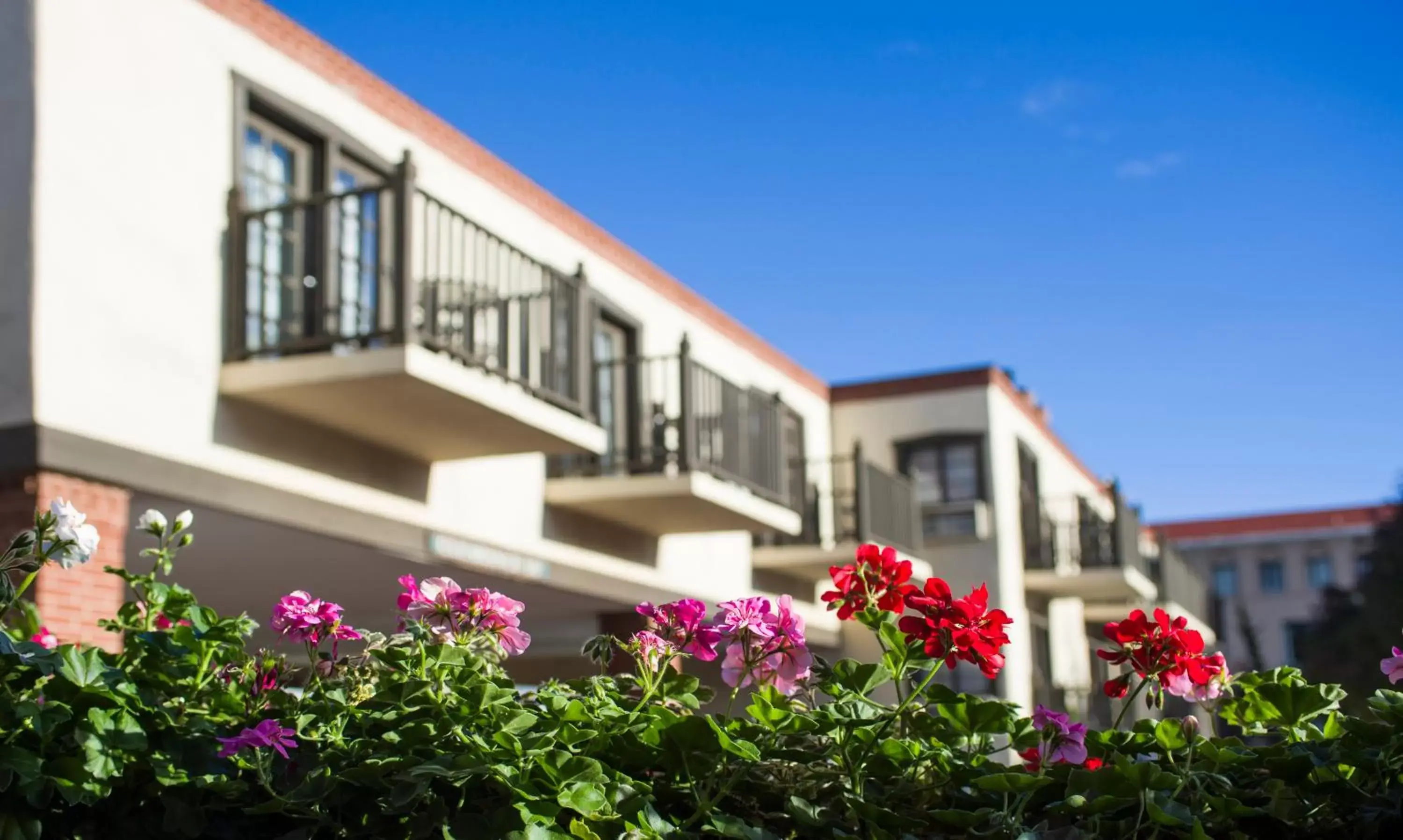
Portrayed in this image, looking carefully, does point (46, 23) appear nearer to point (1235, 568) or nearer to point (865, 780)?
point (865, 780)

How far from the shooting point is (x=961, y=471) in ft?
73.9

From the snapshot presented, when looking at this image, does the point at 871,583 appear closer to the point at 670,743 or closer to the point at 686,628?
the point at 686,628

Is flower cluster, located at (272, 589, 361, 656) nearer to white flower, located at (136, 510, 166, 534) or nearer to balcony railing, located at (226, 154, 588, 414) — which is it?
white flower, located at (136, 510, 166, 534)

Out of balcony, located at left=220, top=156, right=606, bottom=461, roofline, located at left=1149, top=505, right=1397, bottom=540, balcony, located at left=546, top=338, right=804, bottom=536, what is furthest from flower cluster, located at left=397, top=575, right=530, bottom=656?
roofline, located at left=1149, top=505, right=1397, bottom=540

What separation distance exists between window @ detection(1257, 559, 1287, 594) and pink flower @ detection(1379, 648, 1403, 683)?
180ft

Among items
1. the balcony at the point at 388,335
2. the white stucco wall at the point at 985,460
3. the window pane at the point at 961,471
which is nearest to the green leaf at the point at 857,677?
the balcony at the point at 388,335

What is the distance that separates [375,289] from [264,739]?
323 inches

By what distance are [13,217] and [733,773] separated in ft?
23.2

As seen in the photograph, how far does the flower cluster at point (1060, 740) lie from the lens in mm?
2941

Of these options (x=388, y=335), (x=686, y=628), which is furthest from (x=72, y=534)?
(x=388, y=335)

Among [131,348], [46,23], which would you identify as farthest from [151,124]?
[131,348]

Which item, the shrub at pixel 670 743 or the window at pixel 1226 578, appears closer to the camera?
the shrub at pixel 670 743

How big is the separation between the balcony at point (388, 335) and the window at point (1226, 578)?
47.8 metres

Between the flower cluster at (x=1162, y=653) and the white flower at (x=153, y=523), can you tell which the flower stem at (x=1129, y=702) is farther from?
the white flower at (x=153, y=523)
